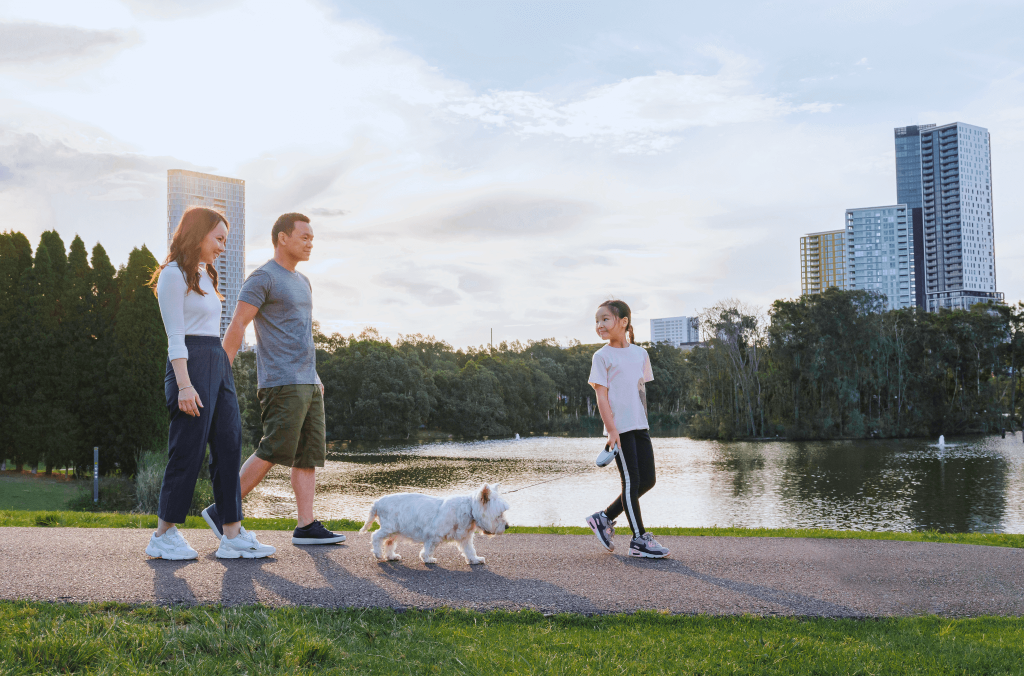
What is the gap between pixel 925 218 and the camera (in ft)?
506

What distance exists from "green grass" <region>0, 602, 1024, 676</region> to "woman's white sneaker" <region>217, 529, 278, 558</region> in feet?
3.27

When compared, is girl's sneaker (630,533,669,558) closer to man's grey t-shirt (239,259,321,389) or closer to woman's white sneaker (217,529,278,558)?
woman's white sneaker (217,529,278,558)

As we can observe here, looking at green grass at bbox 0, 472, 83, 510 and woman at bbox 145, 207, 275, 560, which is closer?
woman at bbox 145, 207, 275, 560

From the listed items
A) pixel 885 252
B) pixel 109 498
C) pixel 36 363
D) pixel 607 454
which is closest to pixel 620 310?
pixel 607 454

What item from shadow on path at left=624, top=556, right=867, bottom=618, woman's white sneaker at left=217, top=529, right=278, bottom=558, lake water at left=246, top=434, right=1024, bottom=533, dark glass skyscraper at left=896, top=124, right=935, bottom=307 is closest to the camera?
shadow on path at left=624, top=556, right=867, bottom=618

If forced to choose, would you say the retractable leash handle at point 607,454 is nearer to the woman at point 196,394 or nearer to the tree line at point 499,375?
the woman at point 196,394

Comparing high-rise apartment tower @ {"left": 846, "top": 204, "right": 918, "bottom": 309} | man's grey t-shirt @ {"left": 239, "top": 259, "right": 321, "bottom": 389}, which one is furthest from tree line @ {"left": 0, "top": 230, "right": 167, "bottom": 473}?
high-rise apartment tower @ {"left": 846, "top": 204, "right": 918, "bottom": 309}

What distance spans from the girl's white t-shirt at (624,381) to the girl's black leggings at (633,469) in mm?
89

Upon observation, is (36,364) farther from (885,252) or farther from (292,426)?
(885,252)

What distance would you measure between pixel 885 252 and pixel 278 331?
170m

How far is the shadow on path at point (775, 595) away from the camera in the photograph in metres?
3.48

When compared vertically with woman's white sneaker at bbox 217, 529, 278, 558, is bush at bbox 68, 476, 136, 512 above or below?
below

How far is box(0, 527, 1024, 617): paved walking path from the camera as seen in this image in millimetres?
3496

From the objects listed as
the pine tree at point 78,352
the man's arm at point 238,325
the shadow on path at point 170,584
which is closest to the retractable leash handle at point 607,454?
the man's arm at point 238,325
